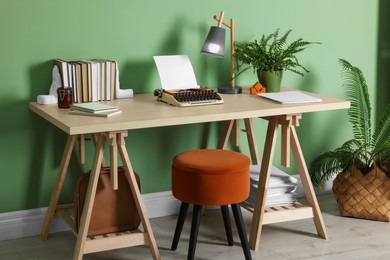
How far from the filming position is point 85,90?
3531mm

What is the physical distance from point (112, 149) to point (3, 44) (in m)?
0.84

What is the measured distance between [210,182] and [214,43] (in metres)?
0.89

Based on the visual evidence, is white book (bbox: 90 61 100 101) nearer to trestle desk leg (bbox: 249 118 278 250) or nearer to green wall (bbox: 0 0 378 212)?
green wall (bbox: 0 0 378 212)

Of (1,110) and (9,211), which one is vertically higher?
(1,110)

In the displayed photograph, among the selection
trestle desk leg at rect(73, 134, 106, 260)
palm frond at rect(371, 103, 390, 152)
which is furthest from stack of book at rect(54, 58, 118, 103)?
palm frond at rect(371, 103, 390, 152)

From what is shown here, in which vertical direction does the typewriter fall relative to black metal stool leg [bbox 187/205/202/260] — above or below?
above

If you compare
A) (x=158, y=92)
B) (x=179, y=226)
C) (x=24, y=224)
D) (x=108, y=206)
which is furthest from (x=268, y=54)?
(x=24, y=224)

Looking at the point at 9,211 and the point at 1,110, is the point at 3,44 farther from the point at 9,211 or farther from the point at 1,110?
the point at 9,211

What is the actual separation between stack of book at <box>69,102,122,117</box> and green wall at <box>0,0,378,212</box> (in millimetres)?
444

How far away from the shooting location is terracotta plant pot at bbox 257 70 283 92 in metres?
3.79

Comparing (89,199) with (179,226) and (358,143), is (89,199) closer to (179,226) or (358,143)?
(179,226)

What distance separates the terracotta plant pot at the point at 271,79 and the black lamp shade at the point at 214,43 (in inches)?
10.7

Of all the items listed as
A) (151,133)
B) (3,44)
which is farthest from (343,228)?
(3,44)

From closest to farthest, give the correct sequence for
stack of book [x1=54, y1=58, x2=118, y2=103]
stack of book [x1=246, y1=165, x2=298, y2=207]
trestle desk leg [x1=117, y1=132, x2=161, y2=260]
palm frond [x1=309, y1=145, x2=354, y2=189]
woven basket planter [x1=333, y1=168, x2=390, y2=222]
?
trestle desk leg [x1=117, y1=132, x2=161, y2=260], stack of book [x1=54, y1=58, x2=118, y2=103], stack of book [x1=246, y1=165, x2=298, y2=207], woven basket planter [x1=333, y1=168, x2=390, y2=222], palm frond [x1=309, y1=145, x2=354, y2=189]
